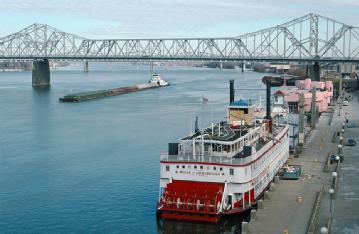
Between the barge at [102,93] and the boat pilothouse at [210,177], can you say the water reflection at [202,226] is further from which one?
the barge at [102,93]

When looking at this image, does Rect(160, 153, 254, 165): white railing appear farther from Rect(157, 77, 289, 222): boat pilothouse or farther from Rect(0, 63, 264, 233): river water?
Rect(0, 63, 264, 233): river water

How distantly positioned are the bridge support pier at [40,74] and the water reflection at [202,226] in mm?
111340

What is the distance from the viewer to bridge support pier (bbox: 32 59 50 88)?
135125mm

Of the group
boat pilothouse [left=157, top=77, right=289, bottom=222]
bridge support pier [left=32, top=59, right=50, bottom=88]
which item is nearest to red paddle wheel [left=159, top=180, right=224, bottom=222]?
boat pilothouse [left=157, top=77, right=289, bottom=222]

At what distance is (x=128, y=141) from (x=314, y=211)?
1053 inches

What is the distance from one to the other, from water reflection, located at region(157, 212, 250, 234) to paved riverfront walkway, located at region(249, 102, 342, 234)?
140 centimetres

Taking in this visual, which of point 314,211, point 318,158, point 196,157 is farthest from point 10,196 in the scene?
point 318,158

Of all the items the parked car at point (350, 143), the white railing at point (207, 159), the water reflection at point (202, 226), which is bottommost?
the water reflection at point (202, 226)

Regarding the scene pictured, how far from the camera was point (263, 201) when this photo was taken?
27.4 metres

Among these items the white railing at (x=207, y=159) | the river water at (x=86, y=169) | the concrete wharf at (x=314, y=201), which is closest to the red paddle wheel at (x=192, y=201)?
the river water at (x=86, y=169)

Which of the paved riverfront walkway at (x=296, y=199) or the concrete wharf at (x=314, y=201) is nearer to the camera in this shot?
the concrete wharf at (x=314, y=201)

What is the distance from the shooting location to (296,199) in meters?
27.7

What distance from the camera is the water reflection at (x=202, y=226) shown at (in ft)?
84.8

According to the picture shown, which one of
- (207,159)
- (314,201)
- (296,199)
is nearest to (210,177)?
(207,159)
